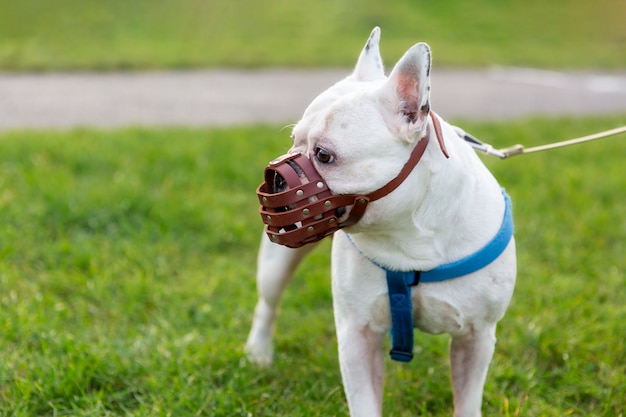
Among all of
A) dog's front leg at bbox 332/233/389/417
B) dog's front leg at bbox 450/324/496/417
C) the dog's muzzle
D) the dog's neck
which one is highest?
the dog's muzzle

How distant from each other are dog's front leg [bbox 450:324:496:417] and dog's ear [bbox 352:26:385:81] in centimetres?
97

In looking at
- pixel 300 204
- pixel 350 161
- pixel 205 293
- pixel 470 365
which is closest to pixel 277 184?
pixel 300 204

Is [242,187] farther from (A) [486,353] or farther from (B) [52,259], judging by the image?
(A) [486,353]

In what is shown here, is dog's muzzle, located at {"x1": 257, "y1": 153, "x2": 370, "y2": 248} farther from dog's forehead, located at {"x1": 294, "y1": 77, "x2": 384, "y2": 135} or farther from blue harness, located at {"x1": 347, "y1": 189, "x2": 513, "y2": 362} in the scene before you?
blue harness, located at {"x1": 347, "y1": 189, "x2": 513, "y2": 362}

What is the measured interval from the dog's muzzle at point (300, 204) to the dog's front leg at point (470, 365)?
73cm

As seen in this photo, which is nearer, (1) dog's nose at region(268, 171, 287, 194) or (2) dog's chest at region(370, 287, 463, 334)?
(1) dog's nose at region(268, 171, 287, 194)

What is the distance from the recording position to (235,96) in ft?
27.6

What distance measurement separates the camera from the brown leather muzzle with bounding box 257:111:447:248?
89.3 inches

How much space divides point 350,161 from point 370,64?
21.7 inches

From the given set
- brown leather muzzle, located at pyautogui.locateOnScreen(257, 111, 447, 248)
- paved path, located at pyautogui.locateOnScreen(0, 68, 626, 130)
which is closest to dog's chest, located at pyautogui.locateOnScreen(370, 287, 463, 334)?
brown leather muzzle, located at pyautogui.locateOnScreen(257, 111, 447, 248)

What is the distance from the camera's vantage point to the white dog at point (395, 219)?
7.51 ft

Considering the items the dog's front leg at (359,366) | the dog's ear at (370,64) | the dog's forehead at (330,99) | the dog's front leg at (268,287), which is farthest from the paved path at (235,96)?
the dog's forehead at (330,99)

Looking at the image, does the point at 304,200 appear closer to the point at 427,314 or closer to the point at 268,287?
the point at 427,314

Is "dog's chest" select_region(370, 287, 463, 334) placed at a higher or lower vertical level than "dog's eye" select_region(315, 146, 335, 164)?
lower
